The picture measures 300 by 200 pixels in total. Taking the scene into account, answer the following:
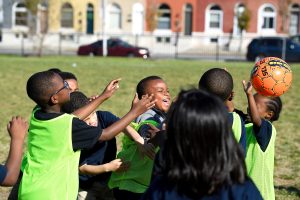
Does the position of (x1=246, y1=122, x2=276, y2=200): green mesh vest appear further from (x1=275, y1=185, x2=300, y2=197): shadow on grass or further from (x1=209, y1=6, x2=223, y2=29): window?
(x1=209, y1=6, x2=223, y2=29): window

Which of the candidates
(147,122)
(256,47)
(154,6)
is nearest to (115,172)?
(147,122)

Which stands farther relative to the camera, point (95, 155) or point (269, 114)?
point (95, 155)

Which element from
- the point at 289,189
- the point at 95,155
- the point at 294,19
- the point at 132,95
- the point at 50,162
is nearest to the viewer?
the point at 50,162

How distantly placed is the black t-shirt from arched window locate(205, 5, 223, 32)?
44.7 meters

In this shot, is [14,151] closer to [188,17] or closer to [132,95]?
[132,95]

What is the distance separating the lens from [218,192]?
2.99 metres

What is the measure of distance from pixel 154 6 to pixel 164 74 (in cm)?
2687

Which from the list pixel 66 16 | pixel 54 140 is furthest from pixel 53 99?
pixel 66 16

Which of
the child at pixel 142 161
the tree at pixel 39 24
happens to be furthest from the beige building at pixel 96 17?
the child at pixel 142 161

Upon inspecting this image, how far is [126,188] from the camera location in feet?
18.5

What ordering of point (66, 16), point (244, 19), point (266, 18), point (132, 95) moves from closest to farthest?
point (132, 95)
point (244, 19)
point (66, 16)
point (266, 18)

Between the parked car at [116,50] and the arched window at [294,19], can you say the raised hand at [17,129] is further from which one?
the arched window at [294,19]

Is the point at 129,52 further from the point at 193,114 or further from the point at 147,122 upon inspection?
the point at 193,114

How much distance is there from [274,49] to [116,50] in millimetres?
8451
